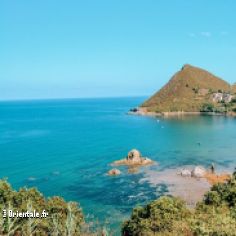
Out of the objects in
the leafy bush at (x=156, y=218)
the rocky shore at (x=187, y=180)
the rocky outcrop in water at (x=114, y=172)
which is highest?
the leafy bush at (x=156, y=218)

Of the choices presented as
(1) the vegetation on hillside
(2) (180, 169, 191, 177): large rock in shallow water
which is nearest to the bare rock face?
(2) (180, 169, 191, 177): large rock in shallow water

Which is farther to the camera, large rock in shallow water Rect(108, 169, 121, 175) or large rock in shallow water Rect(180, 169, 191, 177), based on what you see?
large rock in shallow water Rect(108, 169, 121, 175)

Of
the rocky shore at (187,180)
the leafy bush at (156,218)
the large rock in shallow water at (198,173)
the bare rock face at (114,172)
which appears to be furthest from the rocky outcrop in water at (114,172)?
the leafy bush at (156,218)

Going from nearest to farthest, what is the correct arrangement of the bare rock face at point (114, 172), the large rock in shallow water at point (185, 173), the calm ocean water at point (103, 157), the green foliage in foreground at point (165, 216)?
the green foliage in foreground at point (165, 216), the calm ocean water at point (103, 157), the large rock in shallow water at point (185, 173), the bare rock face at point (114, 172)

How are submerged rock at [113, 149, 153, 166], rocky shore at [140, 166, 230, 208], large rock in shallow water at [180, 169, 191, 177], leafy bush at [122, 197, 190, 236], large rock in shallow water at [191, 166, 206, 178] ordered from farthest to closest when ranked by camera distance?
submerged rock at [113, 149, 153, 166]
large rock in shallow water at [180, 169, 191, 177]
large rock in shallow water at [191, 166, 206, 178]
rocky shore at [140, 166, 230, 208]
leafy bush at [122, 197, 190, 236]

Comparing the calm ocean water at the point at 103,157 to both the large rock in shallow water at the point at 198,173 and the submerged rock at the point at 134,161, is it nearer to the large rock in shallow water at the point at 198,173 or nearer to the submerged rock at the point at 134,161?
the submerged rock at the point at 134,161

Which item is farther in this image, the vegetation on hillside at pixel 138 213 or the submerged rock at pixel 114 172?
the submerged rock at pixel 114 172

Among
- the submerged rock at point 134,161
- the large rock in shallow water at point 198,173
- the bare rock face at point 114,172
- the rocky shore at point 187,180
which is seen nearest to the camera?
the rocky shore at point 187,180

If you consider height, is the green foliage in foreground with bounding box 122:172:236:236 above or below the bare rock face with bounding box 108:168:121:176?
above

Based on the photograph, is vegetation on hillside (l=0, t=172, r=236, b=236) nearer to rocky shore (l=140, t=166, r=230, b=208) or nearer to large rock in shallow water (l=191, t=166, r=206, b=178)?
rocky shore (l=140, t=166, r=230, b=208)

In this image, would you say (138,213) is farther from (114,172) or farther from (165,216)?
(114,172)

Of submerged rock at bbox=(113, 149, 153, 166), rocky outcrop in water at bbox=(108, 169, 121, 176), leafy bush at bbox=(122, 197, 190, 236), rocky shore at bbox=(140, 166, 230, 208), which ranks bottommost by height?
rocky shore at bbox=(140, 166, 230, 208)

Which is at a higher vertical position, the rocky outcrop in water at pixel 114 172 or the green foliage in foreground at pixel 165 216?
the green foliage in foreground at pixel 165 216

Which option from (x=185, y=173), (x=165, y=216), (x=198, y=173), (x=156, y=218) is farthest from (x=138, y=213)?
(x=198, y=173)
